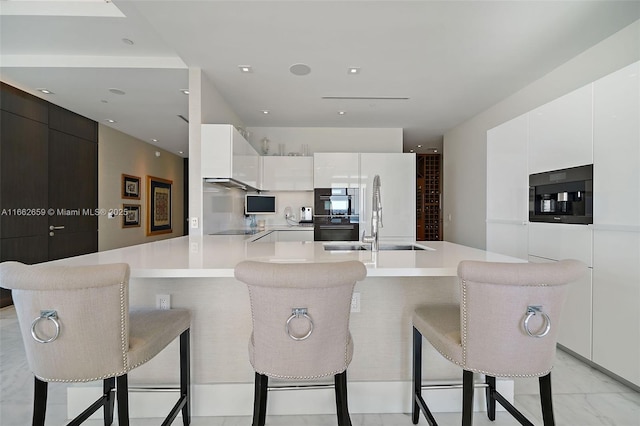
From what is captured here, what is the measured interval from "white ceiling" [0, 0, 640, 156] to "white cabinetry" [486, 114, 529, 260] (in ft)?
2.21

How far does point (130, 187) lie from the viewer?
236 inches

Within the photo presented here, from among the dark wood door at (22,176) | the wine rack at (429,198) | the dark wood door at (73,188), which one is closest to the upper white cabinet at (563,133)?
the wine rack at (429,198)

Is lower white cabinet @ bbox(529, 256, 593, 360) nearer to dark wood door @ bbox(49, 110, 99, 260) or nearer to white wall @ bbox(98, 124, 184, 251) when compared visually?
dark wood door @ bbox(49, 110, 99, 260)

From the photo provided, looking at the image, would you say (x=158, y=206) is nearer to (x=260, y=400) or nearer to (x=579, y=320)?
(x=260, y=400)

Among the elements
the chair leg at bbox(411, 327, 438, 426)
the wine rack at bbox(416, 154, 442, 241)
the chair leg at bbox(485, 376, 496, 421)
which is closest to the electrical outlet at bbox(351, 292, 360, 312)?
the chair leg at bbox(411, 327, 438, 426)

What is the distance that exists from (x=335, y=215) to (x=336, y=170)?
2.32ft

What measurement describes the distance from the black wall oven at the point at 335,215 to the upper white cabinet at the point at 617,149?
3.00 m

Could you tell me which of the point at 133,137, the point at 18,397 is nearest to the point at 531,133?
the point at 18,397

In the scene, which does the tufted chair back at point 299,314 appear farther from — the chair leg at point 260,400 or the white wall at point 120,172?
the white wall at point 120,172

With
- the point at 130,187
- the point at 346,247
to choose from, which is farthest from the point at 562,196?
the point at 130,187

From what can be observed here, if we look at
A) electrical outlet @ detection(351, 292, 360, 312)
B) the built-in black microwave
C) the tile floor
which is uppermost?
the built-in black microwave

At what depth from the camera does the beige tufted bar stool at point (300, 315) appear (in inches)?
40.3

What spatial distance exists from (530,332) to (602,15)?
2.51m

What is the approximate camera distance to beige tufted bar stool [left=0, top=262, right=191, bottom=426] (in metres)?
0.99
